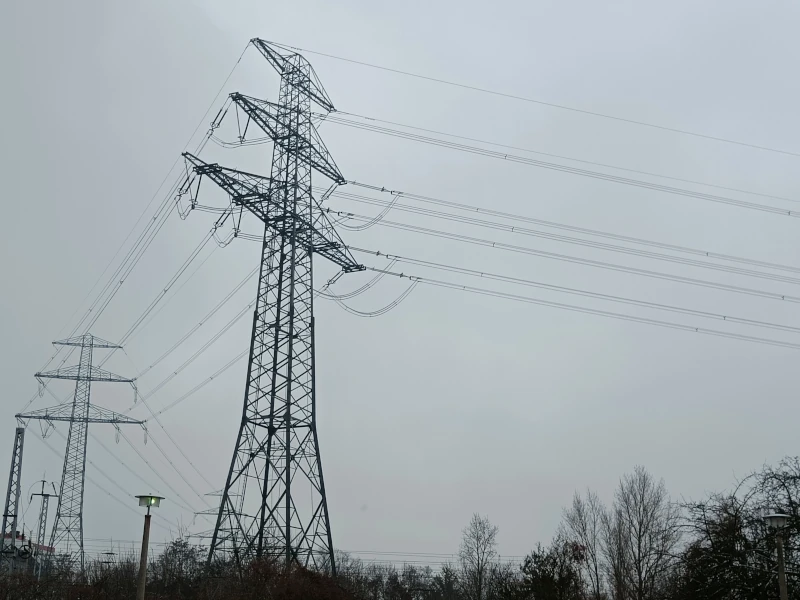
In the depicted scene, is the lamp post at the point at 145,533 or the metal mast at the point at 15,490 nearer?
the lamp post at the point at 145,533

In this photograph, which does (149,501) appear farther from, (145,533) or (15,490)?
(15,490)

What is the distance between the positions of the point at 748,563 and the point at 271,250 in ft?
71.5

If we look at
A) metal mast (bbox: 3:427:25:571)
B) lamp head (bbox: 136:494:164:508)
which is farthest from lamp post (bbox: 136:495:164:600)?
metal mast (bbox: 3:427:25:571)

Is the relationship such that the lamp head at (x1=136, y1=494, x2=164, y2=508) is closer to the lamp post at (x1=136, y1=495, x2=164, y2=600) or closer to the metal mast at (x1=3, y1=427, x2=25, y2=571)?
the lamp post at (x1=136, y1=495, x2=164, y2=600)

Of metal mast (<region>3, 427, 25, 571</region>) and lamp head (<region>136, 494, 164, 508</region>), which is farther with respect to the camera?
metal mast (<region>3, 427, 25, 571</region>)

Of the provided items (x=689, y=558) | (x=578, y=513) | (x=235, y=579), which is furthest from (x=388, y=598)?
(x=689, y=558)

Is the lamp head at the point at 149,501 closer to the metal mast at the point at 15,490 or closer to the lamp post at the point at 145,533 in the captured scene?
the lamp post at the point at 145,533

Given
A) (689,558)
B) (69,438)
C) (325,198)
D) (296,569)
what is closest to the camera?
(689,558)

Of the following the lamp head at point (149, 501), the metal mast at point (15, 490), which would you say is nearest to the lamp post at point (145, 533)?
the lamp head at point (149, 501)

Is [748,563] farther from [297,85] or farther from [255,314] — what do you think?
[297,85]

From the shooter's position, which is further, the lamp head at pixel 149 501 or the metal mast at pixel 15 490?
the metal mast at pixel 15 490

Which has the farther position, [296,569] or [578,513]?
[578,513]

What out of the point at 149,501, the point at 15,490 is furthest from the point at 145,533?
the point at 15,490

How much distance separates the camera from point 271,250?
3338 cm
